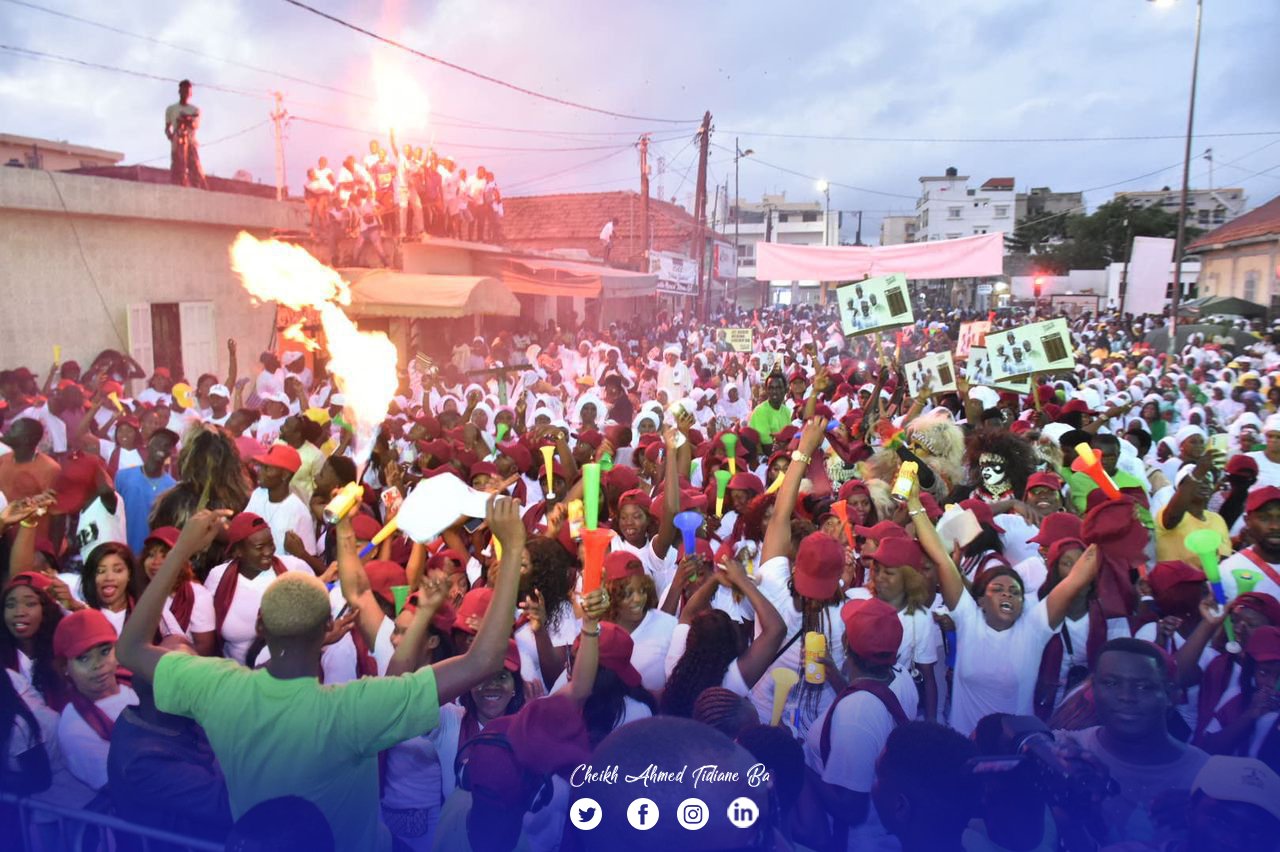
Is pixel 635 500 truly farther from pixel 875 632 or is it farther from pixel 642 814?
pixel 642 814

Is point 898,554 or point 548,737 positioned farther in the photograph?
point 898,554

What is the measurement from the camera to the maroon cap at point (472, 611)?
311 cm

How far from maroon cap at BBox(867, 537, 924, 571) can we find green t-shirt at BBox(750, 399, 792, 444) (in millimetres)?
4563

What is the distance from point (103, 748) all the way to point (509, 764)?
1423 millimetres

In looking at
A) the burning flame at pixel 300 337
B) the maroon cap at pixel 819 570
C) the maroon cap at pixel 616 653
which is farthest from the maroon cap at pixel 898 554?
the burning flame at pixel 300 337

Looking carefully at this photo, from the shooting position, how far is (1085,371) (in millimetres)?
13977

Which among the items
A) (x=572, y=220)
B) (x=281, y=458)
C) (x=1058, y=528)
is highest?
(x=572, y=220)

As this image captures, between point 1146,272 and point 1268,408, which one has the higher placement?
point 1146,272

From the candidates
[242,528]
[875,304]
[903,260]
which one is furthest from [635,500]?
[903,260]

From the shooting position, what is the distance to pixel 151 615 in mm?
2404

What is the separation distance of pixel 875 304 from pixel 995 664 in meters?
5.59

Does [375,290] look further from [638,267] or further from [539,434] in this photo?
[638,267]

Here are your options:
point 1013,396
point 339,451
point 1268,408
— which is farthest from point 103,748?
point 1268,408

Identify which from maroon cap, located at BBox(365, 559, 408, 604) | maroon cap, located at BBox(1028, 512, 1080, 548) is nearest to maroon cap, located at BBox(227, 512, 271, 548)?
maroon cap, located at BBox(365, 559, 408, 604)
